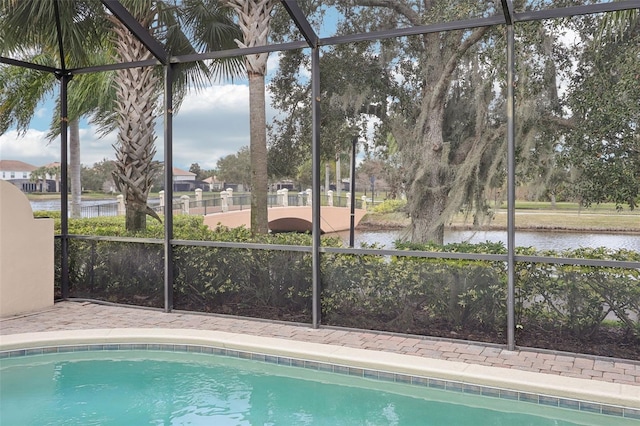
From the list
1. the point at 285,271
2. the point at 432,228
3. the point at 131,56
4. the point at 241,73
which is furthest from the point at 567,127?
the point at 131,56

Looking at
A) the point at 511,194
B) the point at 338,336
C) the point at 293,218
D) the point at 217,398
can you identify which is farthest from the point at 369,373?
the point at 293,218

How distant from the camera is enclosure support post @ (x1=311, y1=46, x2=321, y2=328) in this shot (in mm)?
5836

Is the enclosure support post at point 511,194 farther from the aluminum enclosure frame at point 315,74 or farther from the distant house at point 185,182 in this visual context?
the distant house at point 185,182

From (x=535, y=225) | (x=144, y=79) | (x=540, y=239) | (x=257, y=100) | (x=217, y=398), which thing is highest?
(x=144, y=79)

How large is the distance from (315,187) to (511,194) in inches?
76.7

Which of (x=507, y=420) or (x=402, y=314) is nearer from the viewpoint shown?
(x=507, y=420)

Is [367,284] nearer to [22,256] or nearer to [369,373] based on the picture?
[369,373]

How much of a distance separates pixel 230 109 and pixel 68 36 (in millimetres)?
2242

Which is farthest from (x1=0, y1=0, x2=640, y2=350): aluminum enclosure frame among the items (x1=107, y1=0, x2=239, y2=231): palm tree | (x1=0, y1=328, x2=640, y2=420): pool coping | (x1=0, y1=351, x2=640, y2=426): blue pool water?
(x1=0, y1=351, x2=640, y2=426): blue pool water

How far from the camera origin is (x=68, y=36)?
7359mm

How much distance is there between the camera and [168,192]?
6.77 metres

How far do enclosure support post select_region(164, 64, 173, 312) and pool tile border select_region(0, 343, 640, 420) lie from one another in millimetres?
1291

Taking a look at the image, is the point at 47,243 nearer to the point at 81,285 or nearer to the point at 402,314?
the point at 81,285

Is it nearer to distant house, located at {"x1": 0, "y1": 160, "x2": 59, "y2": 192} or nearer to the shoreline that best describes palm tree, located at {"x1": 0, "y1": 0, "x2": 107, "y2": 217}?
distant house, located at {"x1": 0, "y1": 160, "x2": 59, "y2": 192}
